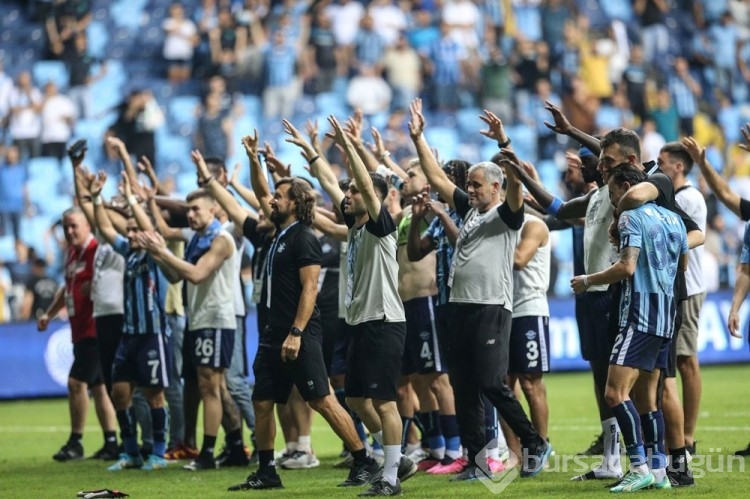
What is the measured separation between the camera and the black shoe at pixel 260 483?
9242mm

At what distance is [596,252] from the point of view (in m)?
9.19

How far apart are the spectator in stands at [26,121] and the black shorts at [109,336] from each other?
1201 cm

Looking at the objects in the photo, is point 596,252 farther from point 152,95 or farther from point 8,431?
point 152,95

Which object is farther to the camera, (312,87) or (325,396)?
(312,87)

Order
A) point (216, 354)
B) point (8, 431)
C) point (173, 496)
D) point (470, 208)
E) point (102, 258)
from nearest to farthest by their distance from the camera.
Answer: point (173, 496), point (470, 208), point (216, 354), point (102, 258), point (8, 431)

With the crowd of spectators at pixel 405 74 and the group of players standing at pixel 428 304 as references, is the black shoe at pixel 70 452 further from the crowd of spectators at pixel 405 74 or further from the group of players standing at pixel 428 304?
the crowd of spectators at pixel 405 74

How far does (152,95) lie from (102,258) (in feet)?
41.5

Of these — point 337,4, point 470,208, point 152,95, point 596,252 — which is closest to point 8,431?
point 470,208

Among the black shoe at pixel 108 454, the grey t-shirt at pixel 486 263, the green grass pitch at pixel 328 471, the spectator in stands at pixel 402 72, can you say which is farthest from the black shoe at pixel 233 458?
the spectator in stands at pixel 402 72

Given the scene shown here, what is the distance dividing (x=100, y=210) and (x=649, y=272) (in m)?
5.80

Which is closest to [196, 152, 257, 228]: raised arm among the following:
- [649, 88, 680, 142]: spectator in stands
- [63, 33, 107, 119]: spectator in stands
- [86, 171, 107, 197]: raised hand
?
[86, 171, 107, 197]: raised hand

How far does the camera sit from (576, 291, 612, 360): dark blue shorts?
31.4 ft

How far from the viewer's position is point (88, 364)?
41.4 ft

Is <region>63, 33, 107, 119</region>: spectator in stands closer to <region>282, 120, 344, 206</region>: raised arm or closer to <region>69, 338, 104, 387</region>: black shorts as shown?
<region>69, 338, 104, 387</region>: black shorts
